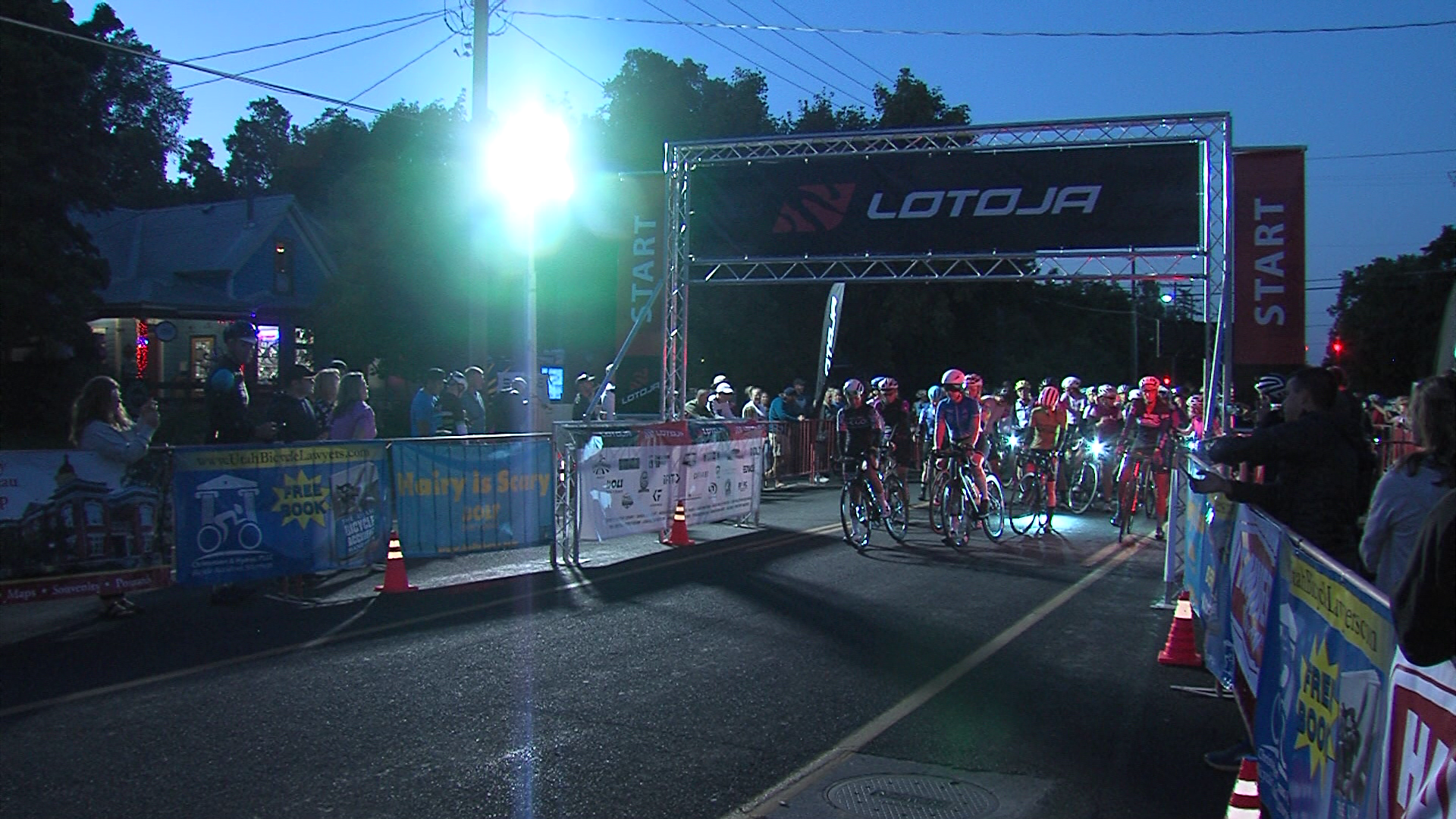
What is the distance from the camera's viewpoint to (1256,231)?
609 inches

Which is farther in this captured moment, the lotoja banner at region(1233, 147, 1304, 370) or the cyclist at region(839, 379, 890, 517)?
the lotoja banner at region(1233, 147, 1304, 370)

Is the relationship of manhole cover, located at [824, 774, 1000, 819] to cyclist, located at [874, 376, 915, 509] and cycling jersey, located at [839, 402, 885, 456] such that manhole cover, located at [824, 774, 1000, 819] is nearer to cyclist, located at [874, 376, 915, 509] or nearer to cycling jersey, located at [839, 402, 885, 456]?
cycling jersey, located at [839, 402, 885, 456]

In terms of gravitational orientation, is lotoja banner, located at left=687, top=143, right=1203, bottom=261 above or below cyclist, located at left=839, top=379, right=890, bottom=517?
above

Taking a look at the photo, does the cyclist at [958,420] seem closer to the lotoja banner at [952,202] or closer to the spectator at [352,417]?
the lotoja banner at [952,202]

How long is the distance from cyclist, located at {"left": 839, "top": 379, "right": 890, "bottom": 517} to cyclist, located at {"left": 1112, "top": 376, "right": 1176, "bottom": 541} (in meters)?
3.55

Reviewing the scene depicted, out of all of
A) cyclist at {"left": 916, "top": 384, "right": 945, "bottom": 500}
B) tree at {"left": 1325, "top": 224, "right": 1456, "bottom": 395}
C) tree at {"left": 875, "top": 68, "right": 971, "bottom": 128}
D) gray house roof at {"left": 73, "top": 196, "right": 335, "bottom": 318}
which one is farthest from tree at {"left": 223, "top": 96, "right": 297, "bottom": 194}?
cyclist at {"left": 916, "top": 384, "right": 945, "bottom": 500}

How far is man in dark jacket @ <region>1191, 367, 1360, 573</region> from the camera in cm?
618

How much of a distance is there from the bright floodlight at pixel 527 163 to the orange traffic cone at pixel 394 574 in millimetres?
8849

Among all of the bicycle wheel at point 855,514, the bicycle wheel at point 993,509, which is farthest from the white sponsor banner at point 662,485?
the bicycle wheel at point 993,509

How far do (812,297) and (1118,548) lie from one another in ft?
92.3

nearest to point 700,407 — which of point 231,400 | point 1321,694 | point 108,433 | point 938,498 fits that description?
point 938,498

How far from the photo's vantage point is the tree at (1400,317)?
2566 inches

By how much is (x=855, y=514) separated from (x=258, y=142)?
105 meters

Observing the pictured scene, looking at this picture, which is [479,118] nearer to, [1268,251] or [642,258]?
[642,258]
